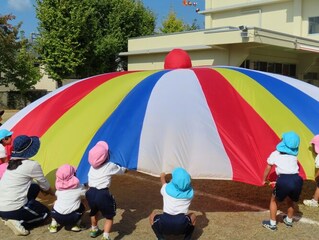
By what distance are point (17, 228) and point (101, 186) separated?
1013mm

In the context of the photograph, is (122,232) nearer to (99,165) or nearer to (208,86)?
(99,165)

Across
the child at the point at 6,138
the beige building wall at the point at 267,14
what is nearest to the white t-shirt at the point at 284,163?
the child at the point at 6,138

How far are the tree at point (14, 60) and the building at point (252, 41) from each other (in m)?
8.21

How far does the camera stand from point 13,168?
14.1 ft

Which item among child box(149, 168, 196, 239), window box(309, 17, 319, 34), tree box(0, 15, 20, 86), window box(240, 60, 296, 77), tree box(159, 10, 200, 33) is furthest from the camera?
tree box(159, 10, 200, 33)

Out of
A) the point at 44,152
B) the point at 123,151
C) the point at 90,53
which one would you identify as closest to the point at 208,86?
the point at 123,151

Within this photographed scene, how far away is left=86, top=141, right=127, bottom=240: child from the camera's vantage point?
4.10m

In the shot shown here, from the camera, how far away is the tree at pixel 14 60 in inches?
1033

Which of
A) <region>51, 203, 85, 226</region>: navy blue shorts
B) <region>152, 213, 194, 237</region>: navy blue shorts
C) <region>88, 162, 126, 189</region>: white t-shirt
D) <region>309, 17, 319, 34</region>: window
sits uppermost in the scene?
<region>309, 17, 319, 34</region>: window

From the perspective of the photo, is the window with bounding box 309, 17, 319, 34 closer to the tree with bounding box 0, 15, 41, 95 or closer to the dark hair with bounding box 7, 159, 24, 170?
the tree with bounding box 0, 15, 41, 95

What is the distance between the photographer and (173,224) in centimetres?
379

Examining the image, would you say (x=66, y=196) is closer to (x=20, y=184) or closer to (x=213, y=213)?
(x=20, y=184)

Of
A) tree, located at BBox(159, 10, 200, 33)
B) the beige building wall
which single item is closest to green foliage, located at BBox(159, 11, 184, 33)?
tree, located at BBox(159, 10, 200, 33)

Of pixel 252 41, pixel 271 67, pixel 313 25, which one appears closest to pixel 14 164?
pixel 252 41
